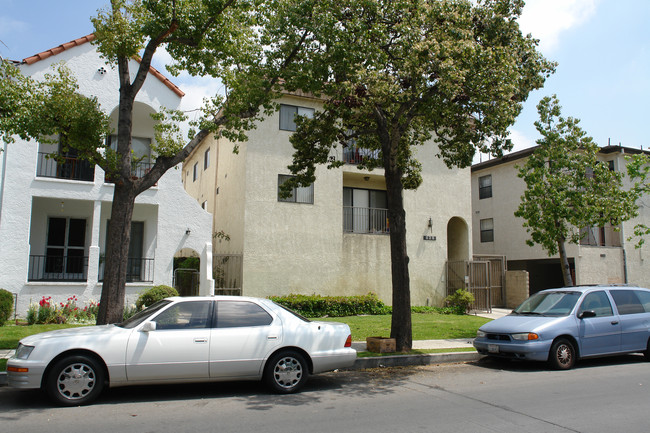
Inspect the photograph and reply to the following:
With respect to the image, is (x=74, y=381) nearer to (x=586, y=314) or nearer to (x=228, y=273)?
(x=586, y=314)

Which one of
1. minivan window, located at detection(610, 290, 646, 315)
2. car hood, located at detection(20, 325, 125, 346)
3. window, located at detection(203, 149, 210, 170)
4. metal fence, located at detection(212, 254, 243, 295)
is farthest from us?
window, located at detection(203, 149, 210, 170)

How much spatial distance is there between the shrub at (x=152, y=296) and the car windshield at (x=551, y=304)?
10.1m

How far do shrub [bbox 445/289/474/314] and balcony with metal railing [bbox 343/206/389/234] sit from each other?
3949mm

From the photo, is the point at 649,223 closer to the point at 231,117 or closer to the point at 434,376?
the point at 434,376

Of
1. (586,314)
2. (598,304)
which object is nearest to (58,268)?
(586,314)

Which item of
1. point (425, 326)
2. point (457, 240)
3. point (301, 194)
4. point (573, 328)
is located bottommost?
point (425, 326)

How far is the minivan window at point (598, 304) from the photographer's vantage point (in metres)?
10.5

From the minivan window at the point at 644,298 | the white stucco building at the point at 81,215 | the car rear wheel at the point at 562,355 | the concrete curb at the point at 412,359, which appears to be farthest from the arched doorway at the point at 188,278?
the minivan window at the point at 644,298

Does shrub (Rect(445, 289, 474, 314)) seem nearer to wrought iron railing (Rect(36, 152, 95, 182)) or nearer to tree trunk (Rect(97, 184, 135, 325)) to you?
wrought iron railing (Rect(36, 152, 95, 182))

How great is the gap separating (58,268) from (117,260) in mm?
9205

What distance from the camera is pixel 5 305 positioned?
13727 millimetres

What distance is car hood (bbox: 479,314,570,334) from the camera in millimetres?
9922

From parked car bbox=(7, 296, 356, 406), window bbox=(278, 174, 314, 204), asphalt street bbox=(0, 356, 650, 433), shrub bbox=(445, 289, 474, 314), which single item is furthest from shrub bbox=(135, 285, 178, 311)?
shrub bbox=(445, 289, 474, 314)

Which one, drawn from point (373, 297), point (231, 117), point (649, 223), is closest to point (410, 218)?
point (373, 297)
